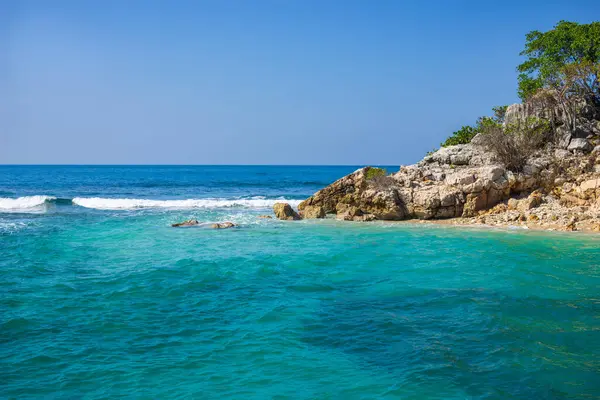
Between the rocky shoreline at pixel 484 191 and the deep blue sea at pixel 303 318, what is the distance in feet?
10.8

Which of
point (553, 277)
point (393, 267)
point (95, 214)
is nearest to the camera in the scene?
point (553, 277)

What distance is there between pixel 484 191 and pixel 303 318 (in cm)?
1529

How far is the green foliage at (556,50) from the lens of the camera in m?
30.3

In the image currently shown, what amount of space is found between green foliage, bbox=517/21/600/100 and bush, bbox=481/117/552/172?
4.84m

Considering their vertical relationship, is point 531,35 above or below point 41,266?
above

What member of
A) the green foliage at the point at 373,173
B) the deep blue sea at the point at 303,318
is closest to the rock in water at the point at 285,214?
the green foliage at the point at 373,173

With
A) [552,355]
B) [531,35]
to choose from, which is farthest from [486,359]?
[531,35]

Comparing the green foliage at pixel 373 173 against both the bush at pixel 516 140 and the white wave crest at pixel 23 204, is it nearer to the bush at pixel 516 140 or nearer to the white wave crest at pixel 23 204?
the bush at pixel 516 140

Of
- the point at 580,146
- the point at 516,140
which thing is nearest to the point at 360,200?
the point at 516,140

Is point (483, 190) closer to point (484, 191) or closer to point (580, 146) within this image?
point (484, 191)

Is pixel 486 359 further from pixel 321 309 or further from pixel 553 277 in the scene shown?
pixel 553 277

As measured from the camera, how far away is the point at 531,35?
34094 mm

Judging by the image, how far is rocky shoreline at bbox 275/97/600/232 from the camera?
21.0m

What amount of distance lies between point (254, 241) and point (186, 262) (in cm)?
419
